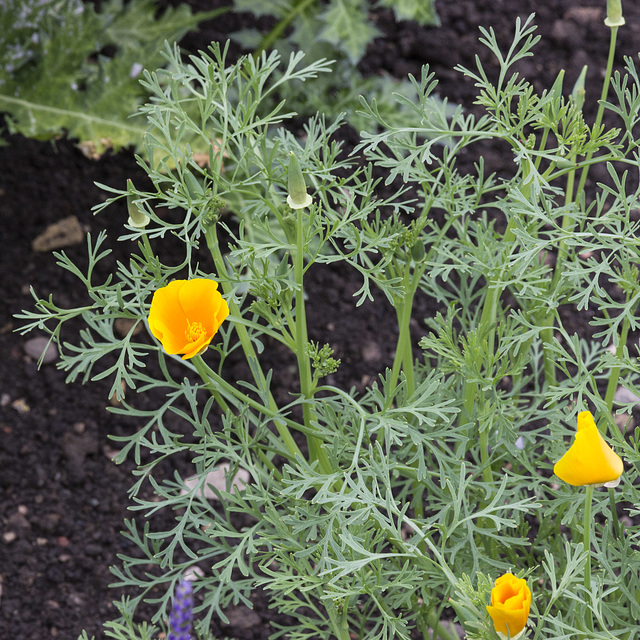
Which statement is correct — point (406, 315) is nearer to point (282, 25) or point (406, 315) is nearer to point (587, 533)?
point (587, 533)

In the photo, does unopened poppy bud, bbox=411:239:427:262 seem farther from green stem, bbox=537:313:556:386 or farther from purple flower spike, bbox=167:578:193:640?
purple flower spike, bbox=167:578:193:640

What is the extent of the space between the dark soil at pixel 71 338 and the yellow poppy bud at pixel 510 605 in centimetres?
89

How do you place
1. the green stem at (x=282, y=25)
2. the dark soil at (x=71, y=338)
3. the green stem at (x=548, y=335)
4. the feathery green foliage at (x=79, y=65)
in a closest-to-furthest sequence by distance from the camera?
the green stem at (x=548, y=335) < the dark soil at (x=71, y=338) < the feathery green foliage at (x=79, y=65) < the green stem at (x=282, y=25)

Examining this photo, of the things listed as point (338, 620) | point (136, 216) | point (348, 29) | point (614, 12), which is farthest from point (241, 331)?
point (348, 29)

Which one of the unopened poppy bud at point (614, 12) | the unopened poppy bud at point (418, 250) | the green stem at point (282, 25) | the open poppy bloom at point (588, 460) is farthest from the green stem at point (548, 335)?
the green stem at point (282, 25)

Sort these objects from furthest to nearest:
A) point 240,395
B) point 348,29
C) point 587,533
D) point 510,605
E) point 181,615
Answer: point 348,29 < point 181,615 < point 240,395 < point 587,533 < point 510,605

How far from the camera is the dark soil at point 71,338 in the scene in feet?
5.24

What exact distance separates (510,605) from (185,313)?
0.45 metres

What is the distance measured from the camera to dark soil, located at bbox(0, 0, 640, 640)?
1596mm

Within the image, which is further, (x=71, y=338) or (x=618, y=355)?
(x=71, y=338)

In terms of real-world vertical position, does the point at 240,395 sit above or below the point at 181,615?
above

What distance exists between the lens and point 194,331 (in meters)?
0.90

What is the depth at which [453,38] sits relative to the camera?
2420 mm

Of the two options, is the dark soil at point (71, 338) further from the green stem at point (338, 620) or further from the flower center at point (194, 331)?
the flower center at point (194, 331)
